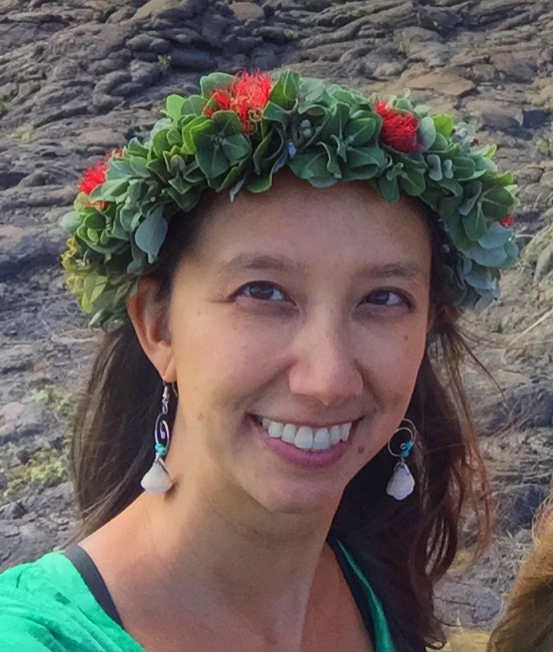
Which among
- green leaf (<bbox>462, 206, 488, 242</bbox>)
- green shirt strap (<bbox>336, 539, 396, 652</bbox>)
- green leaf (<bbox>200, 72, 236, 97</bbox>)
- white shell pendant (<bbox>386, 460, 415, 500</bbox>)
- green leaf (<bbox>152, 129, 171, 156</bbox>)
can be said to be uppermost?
green leaf (<bbox>200, 72, 236, 97</bbox>)

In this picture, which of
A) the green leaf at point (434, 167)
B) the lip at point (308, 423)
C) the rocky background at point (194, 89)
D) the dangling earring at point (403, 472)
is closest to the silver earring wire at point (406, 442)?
the dangling earring at point (403, 472)

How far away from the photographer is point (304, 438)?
1550 mm

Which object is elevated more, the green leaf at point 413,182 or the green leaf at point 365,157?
the green leaf at point 365,157

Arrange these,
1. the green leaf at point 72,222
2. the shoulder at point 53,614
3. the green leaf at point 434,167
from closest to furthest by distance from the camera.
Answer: the shoulder at point 53,614 → the green leaf at point 434,167 → the green leaf at point 72,222

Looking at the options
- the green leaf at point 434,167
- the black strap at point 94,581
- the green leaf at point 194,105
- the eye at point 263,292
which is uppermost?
the green leaf at point 194,105

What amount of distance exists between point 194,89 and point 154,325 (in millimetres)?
5591

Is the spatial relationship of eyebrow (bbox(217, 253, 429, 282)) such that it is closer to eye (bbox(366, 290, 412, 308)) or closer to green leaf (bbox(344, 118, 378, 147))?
eye (bbox(366, 290, 412, 308))

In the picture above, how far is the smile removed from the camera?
5.05ft

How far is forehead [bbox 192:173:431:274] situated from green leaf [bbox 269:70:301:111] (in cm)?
11

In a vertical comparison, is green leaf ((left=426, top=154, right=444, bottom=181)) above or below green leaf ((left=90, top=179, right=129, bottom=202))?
below

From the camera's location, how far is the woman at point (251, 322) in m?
1.53

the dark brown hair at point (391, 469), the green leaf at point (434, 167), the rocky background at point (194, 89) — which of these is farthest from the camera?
the rocky background at point (194, 89)

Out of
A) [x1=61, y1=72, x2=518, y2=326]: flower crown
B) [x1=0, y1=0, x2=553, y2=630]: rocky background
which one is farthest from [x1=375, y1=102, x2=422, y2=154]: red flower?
[x1=0, y1=0, x2=553, y2=630]: rocky background

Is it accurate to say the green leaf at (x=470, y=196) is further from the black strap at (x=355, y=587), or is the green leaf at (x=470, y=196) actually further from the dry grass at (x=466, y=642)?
the dry grass at (x=466, y=642)
